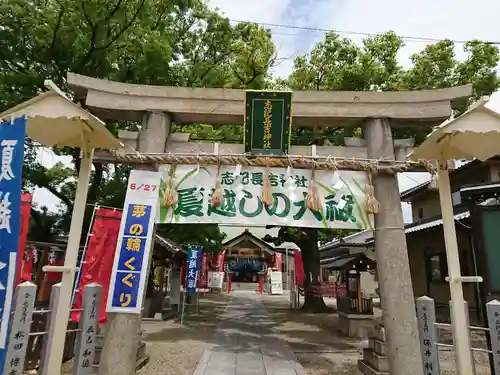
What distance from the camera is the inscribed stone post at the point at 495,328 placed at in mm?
4492

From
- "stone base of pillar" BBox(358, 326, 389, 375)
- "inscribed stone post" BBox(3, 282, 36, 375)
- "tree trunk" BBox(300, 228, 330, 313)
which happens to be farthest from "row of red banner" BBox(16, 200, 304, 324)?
"tree trunk" BBox(300, 228, 330, 313)

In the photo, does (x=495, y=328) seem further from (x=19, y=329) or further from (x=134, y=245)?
(x=19, y=329)

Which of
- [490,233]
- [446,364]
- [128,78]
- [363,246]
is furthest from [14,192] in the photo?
[363,246]

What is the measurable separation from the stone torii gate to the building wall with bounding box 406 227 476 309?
9.78 m

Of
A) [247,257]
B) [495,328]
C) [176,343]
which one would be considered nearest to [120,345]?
[495,328]

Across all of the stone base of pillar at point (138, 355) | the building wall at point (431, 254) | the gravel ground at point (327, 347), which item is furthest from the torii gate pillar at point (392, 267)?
the building wall at point (431, 254)

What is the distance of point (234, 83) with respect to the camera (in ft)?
42.7

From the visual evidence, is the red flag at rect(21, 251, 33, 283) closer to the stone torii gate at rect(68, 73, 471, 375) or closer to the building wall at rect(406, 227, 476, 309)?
the stone torii gate at rect(68, 73, 471, 375)

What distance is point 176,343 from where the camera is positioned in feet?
35.7

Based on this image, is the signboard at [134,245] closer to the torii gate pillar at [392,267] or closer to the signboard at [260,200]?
the signboard at [260,200]

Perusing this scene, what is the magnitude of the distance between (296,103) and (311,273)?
14433 millimetres

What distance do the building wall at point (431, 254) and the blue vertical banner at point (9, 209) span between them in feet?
48.2

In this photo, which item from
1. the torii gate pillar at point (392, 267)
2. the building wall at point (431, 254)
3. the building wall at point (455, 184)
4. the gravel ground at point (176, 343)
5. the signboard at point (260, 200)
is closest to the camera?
the torii gate pillar at point (392, 267)

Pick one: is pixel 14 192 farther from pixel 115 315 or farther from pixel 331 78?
pixel 331 78
